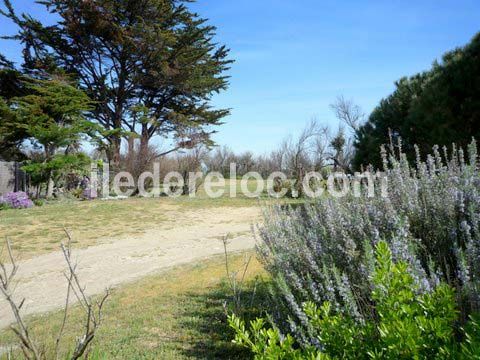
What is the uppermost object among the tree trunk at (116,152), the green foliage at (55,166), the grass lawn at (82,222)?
the tree trunk at (116,152)

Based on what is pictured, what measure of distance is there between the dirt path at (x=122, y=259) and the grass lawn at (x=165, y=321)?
62 centimetres

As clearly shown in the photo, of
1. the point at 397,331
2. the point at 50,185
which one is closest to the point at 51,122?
the point at 50,185

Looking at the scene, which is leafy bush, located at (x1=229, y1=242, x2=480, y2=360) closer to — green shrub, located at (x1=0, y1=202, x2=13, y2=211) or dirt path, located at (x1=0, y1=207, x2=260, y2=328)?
dirt path, located at (x1=0, y1=207, x2=260, y2=328)

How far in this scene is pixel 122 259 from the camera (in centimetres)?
759

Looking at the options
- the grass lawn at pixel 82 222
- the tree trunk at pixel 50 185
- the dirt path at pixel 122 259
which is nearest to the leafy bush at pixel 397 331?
the dirt path at pixel 122 259

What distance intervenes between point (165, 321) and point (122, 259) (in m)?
3.96

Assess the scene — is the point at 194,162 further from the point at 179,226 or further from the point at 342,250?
the point at 342,250

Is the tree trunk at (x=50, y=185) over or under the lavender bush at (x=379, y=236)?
over

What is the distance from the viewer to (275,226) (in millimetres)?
3738

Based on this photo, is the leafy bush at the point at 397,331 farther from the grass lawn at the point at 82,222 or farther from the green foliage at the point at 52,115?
the green foliage at the point at 52,115

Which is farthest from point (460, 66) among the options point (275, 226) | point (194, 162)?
point (194, 162)

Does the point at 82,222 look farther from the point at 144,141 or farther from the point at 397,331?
the point at 144,141

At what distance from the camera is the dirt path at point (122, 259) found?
5.63 m

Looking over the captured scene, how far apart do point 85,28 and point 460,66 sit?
69.0ft
